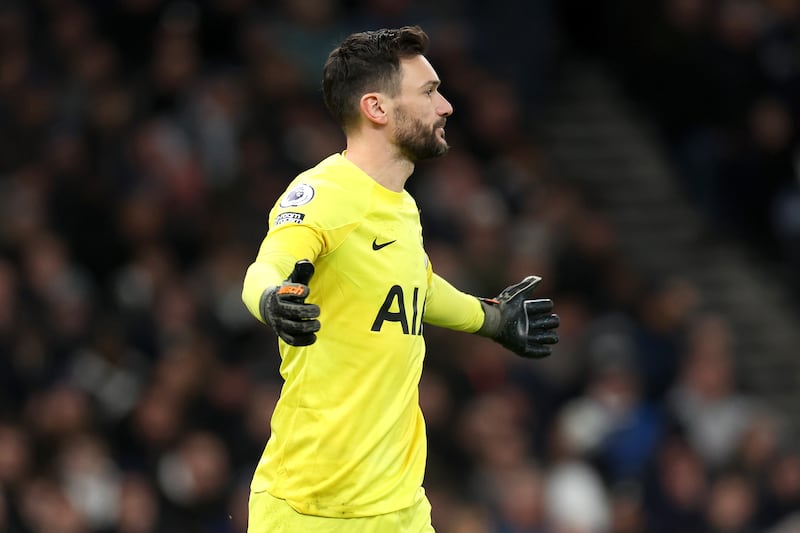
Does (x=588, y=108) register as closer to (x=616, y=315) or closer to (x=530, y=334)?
(x=616, y=315)

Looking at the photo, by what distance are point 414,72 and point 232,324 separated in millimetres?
5689

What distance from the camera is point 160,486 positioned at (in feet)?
29.7

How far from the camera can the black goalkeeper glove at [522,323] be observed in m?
5.09

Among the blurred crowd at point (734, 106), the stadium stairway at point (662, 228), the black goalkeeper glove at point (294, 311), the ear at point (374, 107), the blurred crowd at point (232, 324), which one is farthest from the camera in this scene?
the stadium stairway at point (662, 228)

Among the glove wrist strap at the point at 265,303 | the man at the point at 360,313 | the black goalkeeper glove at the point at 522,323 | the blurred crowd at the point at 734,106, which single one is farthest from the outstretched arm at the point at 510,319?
the blurred crowd at the point at 734,106

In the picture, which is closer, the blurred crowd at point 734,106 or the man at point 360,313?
the man at point 360,313

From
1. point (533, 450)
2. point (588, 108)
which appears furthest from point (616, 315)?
point (588, 108)

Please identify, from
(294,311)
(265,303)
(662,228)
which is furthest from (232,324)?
(294,311)

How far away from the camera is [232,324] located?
10.0 metres

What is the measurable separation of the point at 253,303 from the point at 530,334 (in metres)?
1.49

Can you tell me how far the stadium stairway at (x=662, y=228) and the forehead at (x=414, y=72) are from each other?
8.25m

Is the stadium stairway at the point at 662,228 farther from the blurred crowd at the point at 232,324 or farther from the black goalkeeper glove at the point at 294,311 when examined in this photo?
the black goalkeeper glove at the point at 294,311

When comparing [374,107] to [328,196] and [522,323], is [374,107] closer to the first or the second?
[328,196]

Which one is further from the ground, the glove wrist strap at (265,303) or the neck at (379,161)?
the neck at (379,161)
